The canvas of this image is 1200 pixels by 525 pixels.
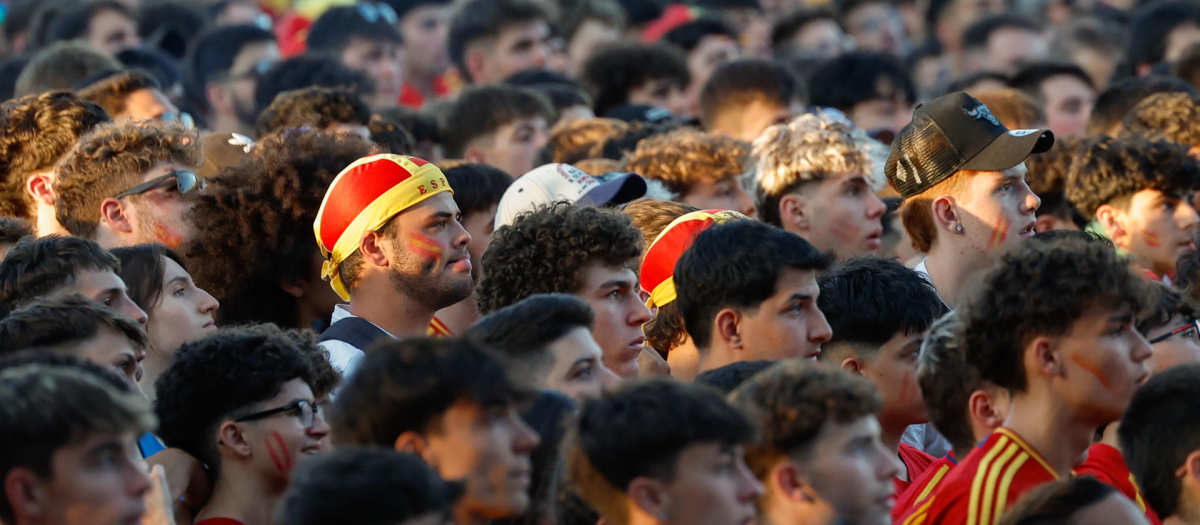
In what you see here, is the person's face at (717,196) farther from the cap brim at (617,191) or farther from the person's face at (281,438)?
the person's face at (281,438)

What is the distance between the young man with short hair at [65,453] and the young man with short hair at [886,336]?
2.72 meters

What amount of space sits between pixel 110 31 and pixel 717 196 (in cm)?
660

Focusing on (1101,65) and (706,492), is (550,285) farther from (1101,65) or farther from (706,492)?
(1101,65)

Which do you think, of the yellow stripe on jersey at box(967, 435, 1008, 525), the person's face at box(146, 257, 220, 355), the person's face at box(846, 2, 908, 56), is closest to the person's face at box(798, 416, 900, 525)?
the yellow stripe on jersey at box(967, 435, 1008, 525)

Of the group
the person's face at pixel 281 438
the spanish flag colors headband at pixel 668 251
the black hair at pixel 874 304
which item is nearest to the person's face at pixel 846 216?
the spanish flag colors headband at pixel 668 251

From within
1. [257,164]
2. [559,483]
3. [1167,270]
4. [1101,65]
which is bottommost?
[1101,65]

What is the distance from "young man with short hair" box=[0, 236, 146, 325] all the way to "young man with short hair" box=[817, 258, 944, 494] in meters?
2.41

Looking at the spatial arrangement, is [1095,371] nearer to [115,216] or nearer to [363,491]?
[363,491]

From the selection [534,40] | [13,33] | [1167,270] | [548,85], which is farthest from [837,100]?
[13,33]

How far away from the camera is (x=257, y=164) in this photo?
6.05 meters

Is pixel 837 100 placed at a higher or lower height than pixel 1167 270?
lower

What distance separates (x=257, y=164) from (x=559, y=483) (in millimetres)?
2972

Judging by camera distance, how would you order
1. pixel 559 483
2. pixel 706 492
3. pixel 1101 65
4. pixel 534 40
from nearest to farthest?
pixel 706 492 → pixel 559 483 → pixel 534 40 → pixel 1101 65

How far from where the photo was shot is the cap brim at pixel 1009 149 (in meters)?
6.09
